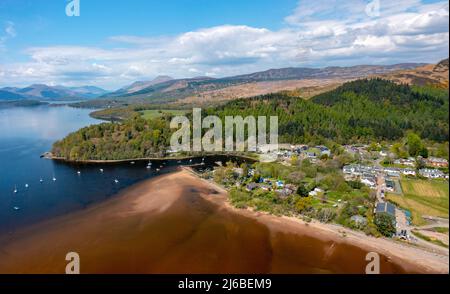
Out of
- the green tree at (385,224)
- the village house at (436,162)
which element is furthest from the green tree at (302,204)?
the village house at (436,162)

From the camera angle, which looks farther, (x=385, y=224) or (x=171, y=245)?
(x=385, y=224)

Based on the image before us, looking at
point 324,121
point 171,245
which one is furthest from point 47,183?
point 324,121

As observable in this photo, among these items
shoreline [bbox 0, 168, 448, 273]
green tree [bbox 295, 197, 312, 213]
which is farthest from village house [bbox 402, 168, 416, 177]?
shoreline [bbox 0, 168, 448, 273]

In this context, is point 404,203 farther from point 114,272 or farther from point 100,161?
point 100,161

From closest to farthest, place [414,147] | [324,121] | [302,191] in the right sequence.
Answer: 1. [302,191]
2. [414,147]
3. [324,121]

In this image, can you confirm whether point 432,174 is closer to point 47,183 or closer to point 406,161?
point 406,161

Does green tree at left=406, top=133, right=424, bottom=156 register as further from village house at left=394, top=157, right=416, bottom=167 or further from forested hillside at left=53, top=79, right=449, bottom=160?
forested hillside at left=53, top=79, right=449, bottom=160
